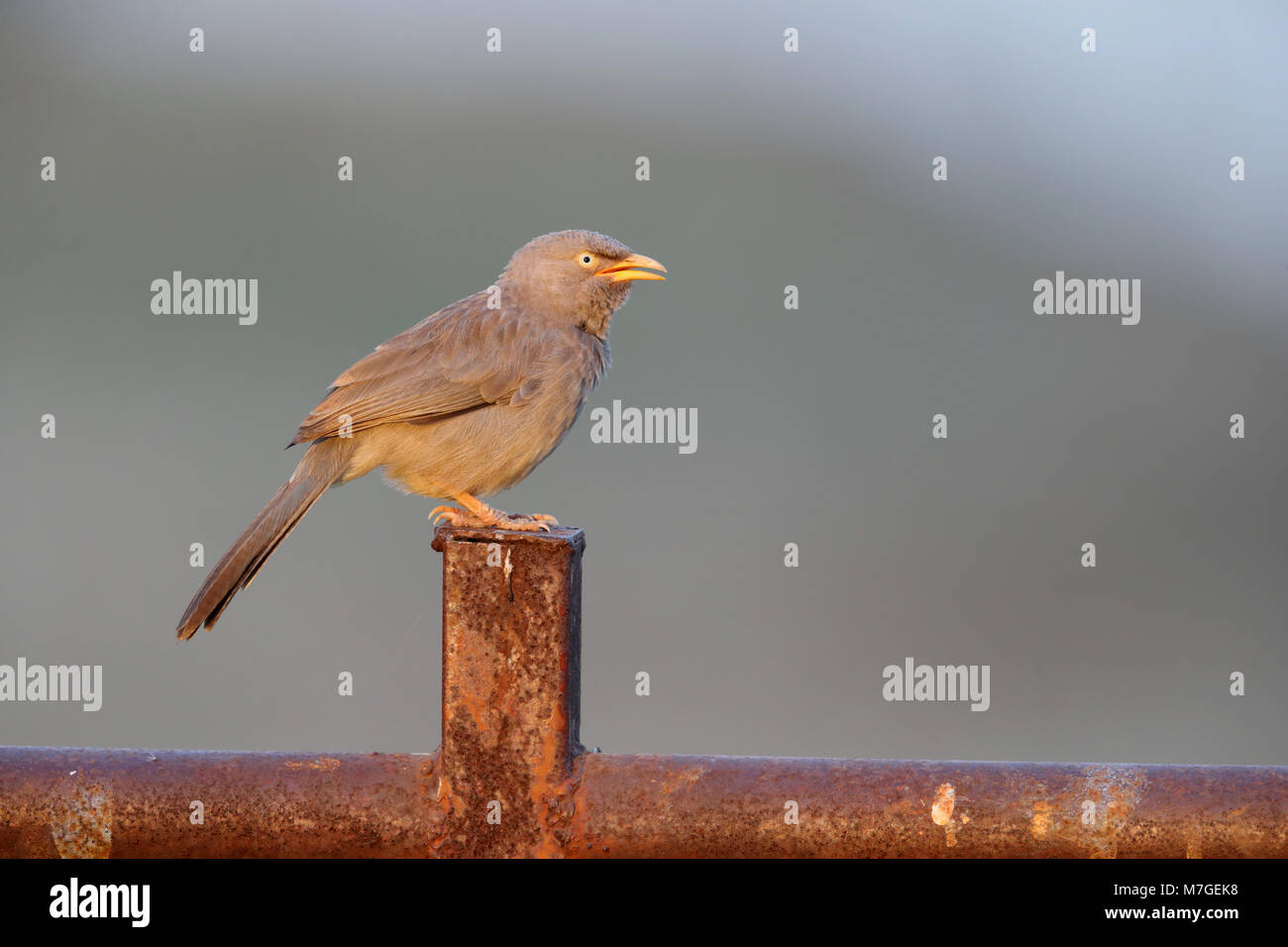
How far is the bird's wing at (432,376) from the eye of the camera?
4.04 m

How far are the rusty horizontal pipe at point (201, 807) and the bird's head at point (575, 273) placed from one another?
2.25 meters

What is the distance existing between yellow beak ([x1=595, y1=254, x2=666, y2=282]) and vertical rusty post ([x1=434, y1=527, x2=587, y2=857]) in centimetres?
202

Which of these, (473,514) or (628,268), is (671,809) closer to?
(473,514)

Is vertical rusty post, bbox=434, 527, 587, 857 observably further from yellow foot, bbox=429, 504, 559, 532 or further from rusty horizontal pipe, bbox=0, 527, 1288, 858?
yellow foot, bbox=429, 504, 559, 532

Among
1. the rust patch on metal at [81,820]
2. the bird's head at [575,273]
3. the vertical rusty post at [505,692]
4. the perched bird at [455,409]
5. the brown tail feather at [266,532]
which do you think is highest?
the bird's head at [575,273]

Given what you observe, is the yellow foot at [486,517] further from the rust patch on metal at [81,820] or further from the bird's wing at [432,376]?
the rust patch on metal at [81,820]

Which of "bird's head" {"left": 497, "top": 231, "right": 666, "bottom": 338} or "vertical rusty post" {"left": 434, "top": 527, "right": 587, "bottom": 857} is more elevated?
"bird's head" {"left": 497, "top": 231, "right": 666, "bottom": 338}

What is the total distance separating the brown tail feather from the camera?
136 inches

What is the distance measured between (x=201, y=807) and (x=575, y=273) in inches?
99.7

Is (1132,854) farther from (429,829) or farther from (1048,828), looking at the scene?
(429,829)

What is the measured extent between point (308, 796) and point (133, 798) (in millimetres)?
379

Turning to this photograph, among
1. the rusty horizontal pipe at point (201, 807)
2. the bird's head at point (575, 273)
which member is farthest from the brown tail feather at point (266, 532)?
the bird's head at point (575, 273)

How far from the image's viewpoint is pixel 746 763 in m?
2.71

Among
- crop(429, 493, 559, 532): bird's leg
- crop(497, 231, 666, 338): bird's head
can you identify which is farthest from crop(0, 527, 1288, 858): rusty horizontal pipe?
crop(497, 231, 666, 338): bird's head
